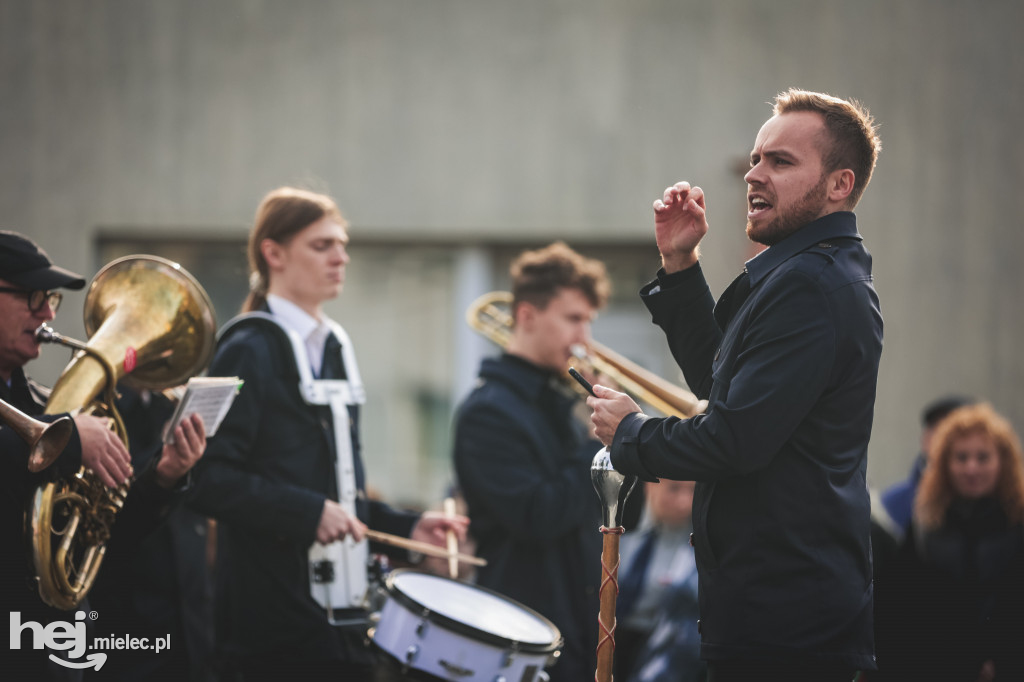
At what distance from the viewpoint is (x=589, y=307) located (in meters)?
4.98

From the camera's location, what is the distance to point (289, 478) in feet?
12.5

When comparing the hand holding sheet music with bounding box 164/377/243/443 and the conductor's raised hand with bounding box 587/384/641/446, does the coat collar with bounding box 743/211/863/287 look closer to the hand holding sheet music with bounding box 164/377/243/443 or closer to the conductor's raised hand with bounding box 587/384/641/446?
Result: the conductor's raised hand with bounding box 587/384/641/446

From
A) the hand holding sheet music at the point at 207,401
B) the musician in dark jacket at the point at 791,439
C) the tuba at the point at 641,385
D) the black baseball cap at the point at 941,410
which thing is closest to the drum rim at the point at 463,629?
the hand holding sheet music at the point at 207,401

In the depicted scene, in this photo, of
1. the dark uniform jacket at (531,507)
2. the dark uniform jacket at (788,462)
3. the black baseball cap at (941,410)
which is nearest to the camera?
the dark uniform jacket at (788,462)

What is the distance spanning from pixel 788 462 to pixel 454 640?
135 centimetres

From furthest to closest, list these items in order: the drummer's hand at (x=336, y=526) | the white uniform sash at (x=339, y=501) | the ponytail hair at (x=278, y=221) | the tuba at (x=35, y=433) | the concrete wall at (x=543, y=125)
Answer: the concrete wall at (x=543, y=125) → the ponytail hair at (x=278, y=221) → the white uniform sash at (x=339, y=501) → the drummer's hand at (x=336, y=526) → the tuba at (x=35, y=433)

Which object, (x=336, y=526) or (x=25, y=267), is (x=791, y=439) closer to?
(x=336, y=526)

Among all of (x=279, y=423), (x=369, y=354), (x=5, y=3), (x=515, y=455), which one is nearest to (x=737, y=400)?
(x=279, y=423)

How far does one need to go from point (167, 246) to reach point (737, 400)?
677 centimetres

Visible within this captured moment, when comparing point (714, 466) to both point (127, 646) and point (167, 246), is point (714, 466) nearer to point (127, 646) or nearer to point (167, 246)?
point (127, 646)

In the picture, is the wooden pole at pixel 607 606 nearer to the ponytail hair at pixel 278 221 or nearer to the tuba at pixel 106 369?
the tuba at pixel 106 369

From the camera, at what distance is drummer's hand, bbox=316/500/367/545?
3.61 m

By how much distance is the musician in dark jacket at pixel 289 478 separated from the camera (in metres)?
3.64

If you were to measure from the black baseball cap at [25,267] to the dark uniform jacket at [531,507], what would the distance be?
1800 mm
